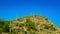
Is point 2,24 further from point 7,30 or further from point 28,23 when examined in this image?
point 28,23

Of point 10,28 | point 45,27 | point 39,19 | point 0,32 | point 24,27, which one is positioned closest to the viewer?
point 0,32

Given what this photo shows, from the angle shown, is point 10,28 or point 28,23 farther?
point 28,23

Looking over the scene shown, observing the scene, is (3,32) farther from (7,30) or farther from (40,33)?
(40,33)

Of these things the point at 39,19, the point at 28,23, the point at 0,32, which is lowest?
the point at 0,32

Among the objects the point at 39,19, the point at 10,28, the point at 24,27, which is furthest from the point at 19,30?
the point at 39,19

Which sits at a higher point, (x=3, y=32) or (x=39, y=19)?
(x=39, y=19)

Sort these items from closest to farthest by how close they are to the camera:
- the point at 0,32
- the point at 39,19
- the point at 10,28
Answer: the point at 0,32 < the point at 10,28 < the point at 39,19

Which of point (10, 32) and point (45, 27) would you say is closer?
point (10, 32)

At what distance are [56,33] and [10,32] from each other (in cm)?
1132

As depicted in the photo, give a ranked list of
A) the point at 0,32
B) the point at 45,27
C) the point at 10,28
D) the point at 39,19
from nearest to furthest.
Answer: the point at 0,32 → the point at 10,28 → the point at 45,27 → the point at 39,19

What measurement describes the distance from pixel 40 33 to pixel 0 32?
26.4 ft

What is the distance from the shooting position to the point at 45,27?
47.3 m

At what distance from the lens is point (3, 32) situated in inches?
1419

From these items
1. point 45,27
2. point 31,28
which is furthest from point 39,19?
point 31,28
